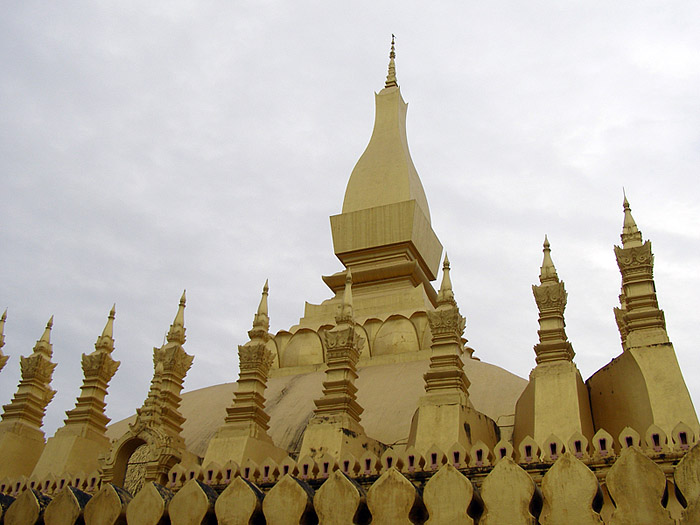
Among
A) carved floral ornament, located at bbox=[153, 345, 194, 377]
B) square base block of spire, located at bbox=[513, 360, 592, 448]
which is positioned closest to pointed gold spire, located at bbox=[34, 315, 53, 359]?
carved floral ornament, located at bbox=[153, 345, 194, 377]

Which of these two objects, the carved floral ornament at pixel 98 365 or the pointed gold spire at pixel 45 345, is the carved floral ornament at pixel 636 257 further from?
the pointed gold spire at pixel 45 345

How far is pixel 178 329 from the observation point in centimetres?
1672

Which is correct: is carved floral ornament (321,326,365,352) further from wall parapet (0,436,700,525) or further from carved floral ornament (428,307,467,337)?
wall parapet (0,436,700,525)

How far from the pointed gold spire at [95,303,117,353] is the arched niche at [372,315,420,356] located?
648 cm

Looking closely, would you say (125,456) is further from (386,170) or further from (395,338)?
(386,170)

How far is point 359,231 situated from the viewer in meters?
22.8

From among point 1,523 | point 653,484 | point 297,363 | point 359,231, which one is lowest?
point 1,523

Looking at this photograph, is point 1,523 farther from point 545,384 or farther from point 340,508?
point 545,384

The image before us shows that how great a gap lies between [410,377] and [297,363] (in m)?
3.99

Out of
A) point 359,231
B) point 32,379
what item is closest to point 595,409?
point 359,231

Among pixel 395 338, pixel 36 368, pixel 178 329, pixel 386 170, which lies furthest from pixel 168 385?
pixel 386 170

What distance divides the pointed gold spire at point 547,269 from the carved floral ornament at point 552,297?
343 mm

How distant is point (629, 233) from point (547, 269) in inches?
62.9

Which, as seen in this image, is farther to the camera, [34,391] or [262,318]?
[34,391]
